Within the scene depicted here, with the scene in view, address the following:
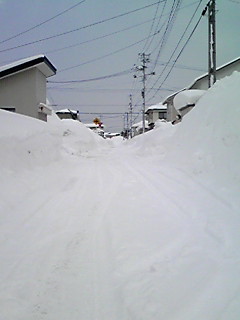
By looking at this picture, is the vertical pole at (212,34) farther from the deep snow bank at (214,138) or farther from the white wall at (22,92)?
the white wall at (22,92)

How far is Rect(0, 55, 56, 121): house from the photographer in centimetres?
1747

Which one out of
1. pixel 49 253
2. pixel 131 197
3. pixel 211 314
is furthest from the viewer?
pixel 131 197

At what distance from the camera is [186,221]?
4.27 metres

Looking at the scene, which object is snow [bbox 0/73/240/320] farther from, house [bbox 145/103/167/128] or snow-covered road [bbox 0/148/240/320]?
house [bbox 145/103/167/128]

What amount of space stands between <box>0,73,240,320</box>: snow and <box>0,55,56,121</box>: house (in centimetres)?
1016

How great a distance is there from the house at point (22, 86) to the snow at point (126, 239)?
10.2 m

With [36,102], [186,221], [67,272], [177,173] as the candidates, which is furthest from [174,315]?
[36,102]

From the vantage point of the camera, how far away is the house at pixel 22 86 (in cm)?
1747

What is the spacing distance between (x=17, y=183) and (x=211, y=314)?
5.61 metres

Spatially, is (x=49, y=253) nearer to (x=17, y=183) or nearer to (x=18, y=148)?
(x=17, y=183)

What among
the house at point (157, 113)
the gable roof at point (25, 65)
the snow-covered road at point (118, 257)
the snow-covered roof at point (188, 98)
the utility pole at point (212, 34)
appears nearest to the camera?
the snow-covered road at point (118, 257)

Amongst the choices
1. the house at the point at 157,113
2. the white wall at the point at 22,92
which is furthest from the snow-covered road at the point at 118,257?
the house at the point at 157,113

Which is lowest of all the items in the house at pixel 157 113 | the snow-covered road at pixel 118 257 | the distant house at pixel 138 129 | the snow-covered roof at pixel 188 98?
the snow-covered road at pixel 118 257

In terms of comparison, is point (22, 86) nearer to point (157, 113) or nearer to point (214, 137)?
point (214, 137)
